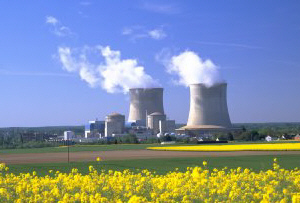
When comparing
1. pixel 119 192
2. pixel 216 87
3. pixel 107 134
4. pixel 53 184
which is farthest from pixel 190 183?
pixel 107 134

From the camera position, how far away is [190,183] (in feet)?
23.9

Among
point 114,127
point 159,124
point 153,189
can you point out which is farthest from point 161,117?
point 153,189

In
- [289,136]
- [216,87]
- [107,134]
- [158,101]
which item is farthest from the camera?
[107,134]

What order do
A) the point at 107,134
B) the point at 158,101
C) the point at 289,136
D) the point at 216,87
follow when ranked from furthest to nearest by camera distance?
the point at 107,134 → the point at 158,101 → the point at 289,136 → the point at 216,87

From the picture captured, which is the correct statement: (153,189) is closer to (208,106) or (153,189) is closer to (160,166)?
(160,166)

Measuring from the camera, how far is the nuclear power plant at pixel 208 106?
65.9 m

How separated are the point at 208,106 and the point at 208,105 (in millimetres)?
283

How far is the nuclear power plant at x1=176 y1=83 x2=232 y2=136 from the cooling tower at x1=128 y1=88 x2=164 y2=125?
35.1 ft

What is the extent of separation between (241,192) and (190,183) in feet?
3.07

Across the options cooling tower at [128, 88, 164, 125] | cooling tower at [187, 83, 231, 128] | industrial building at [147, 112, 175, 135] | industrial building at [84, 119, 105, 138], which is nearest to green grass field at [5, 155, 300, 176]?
cooling tower at [187, 83, 231, 128]

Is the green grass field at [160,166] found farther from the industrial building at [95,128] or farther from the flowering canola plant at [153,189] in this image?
the industrial building at [95,128]

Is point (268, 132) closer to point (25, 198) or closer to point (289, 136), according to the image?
point (289, 136)

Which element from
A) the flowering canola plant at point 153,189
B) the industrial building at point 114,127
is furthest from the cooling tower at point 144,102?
the flowering canola plant at point 153,189

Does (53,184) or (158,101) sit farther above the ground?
(158,101)
